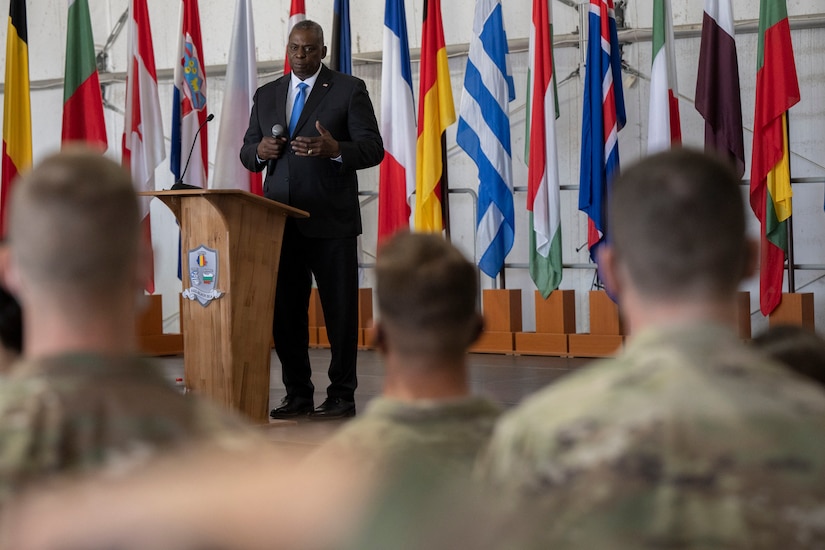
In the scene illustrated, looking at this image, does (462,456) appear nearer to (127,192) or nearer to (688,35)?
(127,192)

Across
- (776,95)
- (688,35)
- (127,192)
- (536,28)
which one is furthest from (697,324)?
(688,35)

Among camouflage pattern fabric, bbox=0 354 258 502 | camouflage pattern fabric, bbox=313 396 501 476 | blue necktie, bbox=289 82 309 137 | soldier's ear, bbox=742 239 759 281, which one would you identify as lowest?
camouflage pattern fabric, bbox=313 396 501 476

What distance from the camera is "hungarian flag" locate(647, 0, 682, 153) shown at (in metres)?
6.44

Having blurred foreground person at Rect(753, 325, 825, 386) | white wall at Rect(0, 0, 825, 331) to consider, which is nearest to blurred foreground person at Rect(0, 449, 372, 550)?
blurred foreground person at Rect(753, 325, 825, 386)

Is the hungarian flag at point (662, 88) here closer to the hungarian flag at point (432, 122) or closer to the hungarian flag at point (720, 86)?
the hungarian flag at point (720, 86)

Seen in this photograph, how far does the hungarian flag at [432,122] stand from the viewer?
6750mm

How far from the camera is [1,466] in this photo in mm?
832

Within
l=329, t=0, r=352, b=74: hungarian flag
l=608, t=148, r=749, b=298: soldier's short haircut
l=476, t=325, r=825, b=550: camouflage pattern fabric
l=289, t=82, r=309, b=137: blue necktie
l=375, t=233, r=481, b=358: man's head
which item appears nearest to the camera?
l=476, t=325, r=825, b=550: camouflage pattern fabric

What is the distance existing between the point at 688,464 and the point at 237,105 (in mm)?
5526

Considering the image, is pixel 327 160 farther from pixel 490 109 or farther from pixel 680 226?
pixel 680 226

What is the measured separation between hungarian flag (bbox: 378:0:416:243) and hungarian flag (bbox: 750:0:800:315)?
6.82 ft

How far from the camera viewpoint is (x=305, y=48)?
414 centimetres

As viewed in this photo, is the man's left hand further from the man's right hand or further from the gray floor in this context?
the gray floor

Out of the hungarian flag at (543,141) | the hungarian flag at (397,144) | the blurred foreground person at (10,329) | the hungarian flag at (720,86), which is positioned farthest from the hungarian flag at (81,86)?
the blurred foreground person at (10,329)
